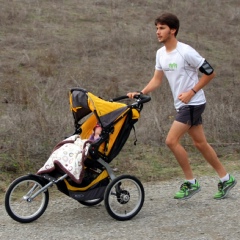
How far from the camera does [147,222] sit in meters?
5.59

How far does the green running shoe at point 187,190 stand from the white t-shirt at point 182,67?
86cm

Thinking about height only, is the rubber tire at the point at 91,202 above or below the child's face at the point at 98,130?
below

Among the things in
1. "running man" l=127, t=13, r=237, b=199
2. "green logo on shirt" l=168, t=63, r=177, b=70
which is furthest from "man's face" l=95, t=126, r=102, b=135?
"green logo on shirt" l=168, t=63, r=177, b=70

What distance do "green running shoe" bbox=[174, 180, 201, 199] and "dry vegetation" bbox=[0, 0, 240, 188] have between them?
1063 mm

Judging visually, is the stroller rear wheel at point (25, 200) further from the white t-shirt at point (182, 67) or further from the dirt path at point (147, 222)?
the white t-shirt at point (182, 67)

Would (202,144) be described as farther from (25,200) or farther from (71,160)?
(25,200)

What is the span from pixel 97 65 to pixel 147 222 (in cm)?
975

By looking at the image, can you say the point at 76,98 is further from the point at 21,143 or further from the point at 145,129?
the point at 145,129

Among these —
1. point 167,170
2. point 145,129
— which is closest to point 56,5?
point 145,129

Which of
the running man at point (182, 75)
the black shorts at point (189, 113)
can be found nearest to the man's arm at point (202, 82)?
the running man at point (182, 75)

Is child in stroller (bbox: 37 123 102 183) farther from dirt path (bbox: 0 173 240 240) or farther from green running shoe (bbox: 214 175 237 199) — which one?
green running shoe (bbox: 214 175 237 199)

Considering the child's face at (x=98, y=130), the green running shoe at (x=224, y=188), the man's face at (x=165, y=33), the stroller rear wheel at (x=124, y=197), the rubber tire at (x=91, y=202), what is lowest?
the green running shoe at (x=224, y=188)

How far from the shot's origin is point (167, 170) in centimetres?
755

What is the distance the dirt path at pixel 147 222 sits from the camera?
205 inches
